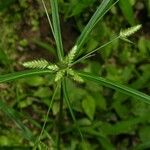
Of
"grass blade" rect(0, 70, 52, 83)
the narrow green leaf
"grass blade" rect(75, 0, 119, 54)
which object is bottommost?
the narrow green leaf

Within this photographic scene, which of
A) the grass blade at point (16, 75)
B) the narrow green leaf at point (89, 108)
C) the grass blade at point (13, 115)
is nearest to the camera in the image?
the grass blade at point (16, 75)

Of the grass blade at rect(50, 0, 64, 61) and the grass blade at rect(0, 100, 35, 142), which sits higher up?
the grass blade at rect(50, 0, 64, 61)

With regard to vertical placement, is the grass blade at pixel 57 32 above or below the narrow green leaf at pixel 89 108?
above

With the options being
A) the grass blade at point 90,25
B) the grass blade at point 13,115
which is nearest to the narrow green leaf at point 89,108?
the grass blade at point 13,115

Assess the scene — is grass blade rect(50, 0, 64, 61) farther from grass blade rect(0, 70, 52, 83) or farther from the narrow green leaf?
the narrow green leaf

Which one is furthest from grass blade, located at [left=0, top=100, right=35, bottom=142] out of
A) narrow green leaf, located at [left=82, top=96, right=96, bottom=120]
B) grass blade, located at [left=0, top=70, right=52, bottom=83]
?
narrow green leaf, located at [left=82, top=96, right=96, bottom=120]

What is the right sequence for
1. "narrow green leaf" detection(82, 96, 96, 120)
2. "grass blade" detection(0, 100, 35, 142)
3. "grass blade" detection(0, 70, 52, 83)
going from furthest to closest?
"narrow green leaf" detection(82, 96, 96, 120) < "grass blade" detection(0, 100, 35, 142) < "grass blade" detection(0, 70, 52, 83)

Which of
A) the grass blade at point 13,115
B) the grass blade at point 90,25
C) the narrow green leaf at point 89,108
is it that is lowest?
the narrow green leaf at point 89,108

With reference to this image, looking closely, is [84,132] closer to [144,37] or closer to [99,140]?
[99,140]

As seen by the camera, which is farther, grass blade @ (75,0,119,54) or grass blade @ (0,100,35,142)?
grass blade @ (0,100,35,142)

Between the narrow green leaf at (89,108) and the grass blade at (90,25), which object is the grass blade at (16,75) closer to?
the grass blade at (90,25)

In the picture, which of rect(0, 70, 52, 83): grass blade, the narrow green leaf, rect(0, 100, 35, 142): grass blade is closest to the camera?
rect(0, 70, 52, 83): grass blade
